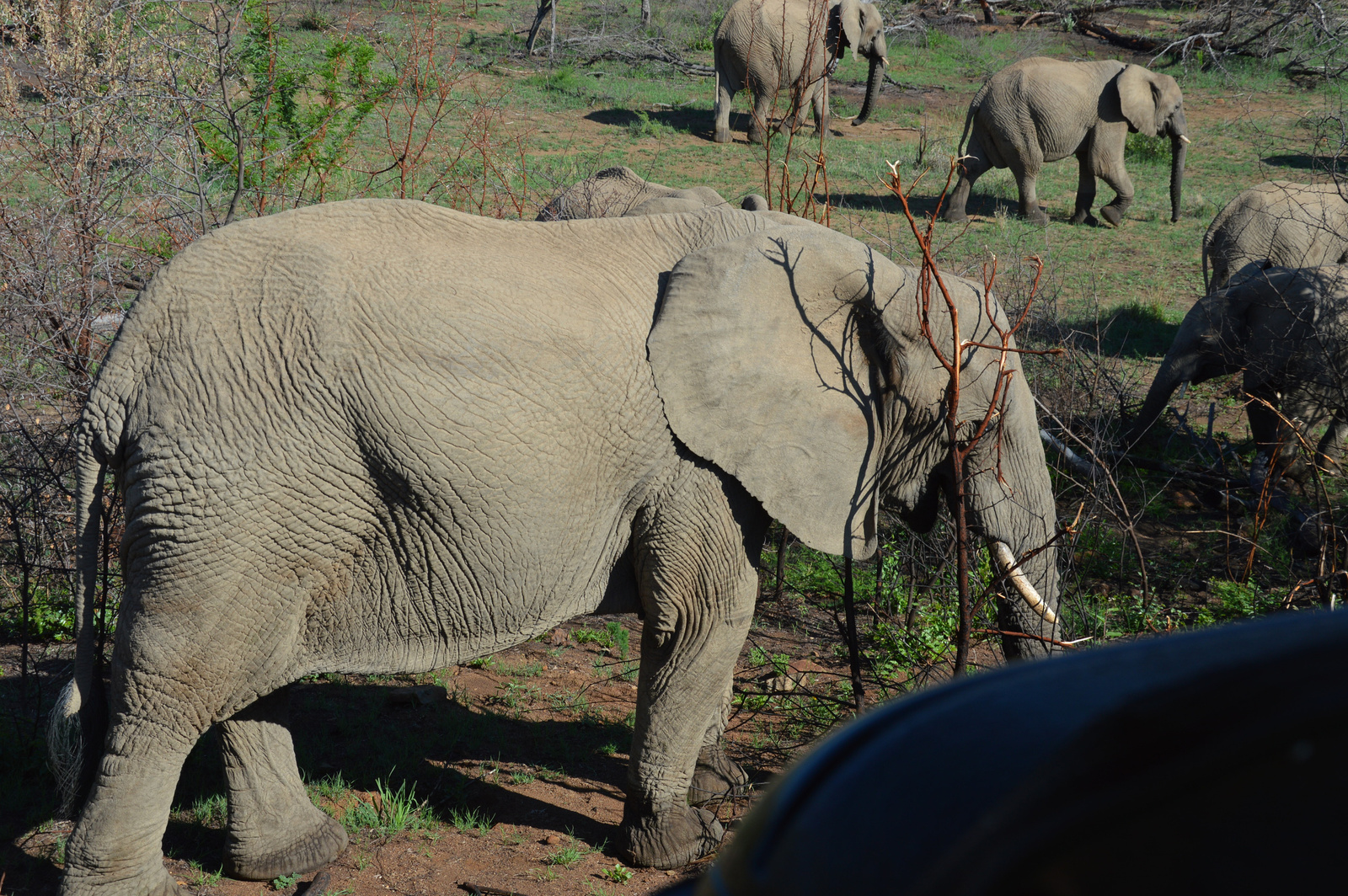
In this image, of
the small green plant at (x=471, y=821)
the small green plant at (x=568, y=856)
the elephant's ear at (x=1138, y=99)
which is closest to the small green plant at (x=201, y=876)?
the small green plant at (x=471, y=821)

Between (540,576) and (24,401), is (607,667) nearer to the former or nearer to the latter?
(540,576)

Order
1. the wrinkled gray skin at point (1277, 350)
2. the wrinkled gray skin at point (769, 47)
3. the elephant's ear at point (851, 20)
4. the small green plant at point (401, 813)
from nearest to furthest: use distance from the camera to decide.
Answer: the small green plant at point (401, 813) → the wrinkled gray skin at point (1277, 350) → the wrinkled gray skin at point (769, 47) → the elephant's ear at point (851, 20)

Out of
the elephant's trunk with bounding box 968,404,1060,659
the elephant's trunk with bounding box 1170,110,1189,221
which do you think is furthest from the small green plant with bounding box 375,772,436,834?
the elephant's trunk with bounding box 1170,110,1189,221

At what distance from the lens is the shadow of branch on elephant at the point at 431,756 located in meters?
4.14

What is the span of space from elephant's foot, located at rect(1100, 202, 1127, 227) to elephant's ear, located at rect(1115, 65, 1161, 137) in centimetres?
124

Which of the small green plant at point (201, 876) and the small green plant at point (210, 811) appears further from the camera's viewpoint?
the small green plant at point (210, 811)

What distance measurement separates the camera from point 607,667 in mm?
5426

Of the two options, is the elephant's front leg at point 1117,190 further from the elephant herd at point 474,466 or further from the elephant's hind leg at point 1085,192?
the elephant herd at point 474,466

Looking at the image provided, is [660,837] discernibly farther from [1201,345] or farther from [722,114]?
[722,114]

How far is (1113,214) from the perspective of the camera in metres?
13.8

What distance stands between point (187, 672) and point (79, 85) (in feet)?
14.9

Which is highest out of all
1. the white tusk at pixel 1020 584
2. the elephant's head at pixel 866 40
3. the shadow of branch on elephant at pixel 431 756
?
the elephant's head at pixel 866 40

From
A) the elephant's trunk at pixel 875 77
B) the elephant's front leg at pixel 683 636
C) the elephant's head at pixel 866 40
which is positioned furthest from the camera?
the elephant's trunk at pixel 875 77

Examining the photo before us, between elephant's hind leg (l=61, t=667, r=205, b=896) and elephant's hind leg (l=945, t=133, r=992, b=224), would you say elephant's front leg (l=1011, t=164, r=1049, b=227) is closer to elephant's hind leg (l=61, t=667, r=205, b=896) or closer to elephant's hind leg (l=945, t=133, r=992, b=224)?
elephant's hind leg (l=945, t=133, r=992, b=224)
